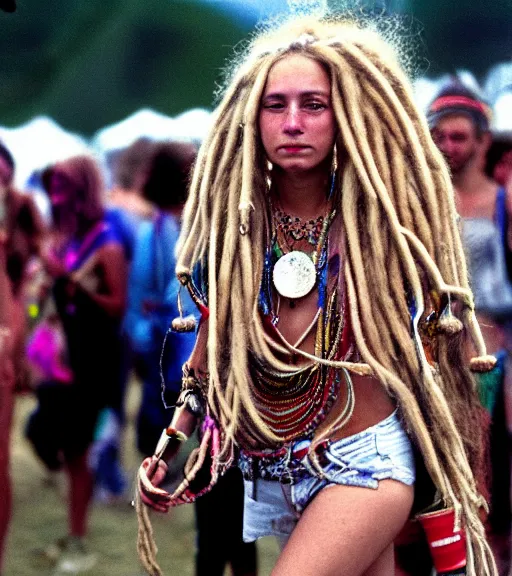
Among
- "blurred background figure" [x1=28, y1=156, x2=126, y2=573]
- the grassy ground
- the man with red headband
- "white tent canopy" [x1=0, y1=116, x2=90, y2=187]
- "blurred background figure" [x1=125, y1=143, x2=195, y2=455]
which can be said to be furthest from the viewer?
"white tent canopy" [x1=0, y1=116, x2=90, y2=187]

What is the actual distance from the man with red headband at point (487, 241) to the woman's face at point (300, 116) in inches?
50.5

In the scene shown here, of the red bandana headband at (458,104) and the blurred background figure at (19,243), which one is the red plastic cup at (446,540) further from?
the blurred background figure at (19,243)

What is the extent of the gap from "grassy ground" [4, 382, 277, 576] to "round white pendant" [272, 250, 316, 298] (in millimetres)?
1982

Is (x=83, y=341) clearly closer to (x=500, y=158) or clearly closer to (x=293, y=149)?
(x=500, y=158)

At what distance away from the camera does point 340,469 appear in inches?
97.6

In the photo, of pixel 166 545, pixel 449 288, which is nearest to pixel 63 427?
pixel 166 545

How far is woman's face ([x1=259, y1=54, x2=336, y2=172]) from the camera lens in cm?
258

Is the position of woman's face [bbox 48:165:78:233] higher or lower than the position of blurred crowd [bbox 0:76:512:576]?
higher

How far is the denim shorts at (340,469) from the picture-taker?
2.47m

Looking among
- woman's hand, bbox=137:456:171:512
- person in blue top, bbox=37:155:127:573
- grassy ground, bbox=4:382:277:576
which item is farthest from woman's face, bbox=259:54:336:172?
grassy ground, bbox=4:382:277:576

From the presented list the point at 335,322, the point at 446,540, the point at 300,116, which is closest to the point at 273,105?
the point at 300,116

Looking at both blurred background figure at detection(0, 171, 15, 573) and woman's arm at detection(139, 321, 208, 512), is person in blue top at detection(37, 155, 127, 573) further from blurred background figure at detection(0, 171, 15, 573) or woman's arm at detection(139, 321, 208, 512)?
woman's arm at detection(139, 321, 208, 512)

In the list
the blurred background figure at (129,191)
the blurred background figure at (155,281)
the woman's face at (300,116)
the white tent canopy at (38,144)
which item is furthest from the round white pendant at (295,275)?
the white tent canopy at (38,144)

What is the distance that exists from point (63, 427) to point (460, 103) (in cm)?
212
